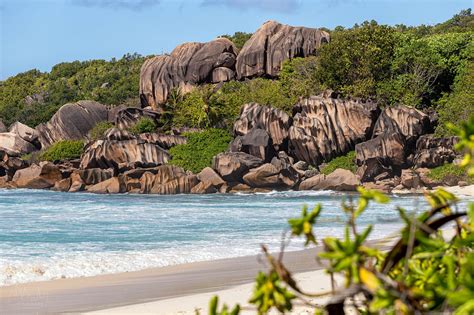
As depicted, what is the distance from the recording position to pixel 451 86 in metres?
52.8

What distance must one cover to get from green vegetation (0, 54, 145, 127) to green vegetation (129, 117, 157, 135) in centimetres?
1121

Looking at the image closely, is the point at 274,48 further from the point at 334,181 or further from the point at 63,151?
the point at 334,181

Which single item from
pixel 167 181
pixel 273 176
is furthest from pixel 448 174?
pixel 167 181

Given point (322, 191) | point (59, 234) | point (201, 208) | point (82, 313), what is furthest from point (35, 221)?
point (322, 191)

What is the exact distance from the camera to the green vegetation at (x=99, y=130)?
5969 centimetres

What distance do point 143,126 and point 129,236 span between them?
128ft

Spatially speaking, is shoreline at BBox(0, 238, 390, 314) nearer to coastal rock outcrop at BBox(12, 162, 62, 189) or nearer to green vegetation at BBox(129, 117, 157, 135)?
coastal rock outcrop at BBox(12, 162, 62, 189)

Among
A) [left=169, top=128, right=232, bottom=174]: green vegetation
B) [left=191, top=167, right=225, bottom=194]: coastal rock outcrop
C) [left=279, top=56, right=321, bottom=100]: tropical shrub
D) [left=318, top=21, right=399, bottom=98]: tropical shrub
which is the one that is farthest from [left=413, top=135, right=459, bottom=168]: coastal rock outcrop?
[left=169, top=128, right=232, bottom=174]: green vegetation

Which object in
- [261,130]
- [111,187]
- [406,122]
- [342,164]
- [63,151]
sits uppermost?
[406,122]

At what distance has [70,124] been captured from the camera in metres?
63.0

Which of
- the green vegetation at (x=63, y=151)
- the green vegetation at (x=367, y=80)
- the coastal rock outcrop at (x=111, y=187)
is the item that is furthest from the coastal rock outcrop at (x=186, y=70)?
the coastal rock outcrop at (x=111, y=187)

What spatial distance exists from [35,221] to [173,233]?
20.2 feet

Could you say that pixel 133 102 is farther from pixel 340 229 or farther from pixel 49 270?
pixel 49 270

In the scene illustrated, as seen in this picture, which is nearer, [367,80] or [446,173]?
[446,173]
